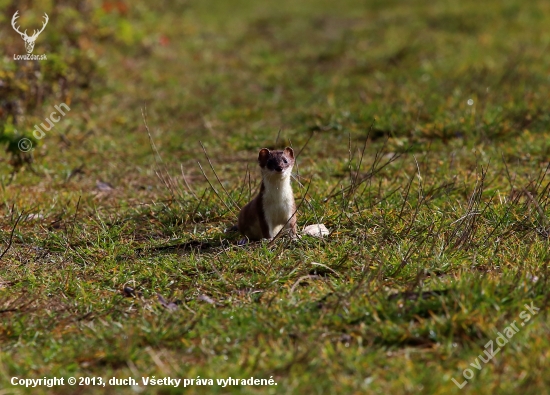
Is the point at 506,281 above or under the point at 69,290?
above

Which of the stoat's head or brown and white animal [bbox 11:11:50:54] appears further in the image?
brown and white animal [bbox 11:11:50:54]

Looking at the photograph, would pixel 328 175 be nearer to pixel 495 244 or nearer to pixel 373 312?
pixel 495 244

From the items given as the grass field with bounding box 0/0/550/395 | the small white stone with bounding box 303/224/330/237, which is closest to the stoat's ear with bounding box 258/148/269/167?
the grass field with bounding box 0/0/550/395

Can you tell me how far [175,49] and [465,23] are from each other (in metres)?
4.85

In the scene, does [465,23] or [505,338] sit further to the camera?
[465,23]

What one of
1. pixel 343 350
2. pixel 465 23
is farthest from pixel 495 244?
pixel 465 23

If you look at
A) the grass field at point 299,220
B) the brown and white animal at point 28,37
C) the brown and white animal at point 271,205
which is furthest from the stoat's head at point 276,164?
the brown and white animal at point 28,37

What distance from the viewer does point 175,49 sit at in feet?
42.2

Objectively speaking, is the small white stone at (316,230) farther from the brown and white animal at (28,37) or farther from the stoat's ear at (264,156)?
the brown and white animal at (28,37)

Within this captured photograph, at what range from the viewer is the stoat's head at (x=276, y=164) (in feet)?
16.8

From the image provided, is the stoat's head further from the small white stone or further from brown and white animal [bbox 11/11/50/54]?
brown and white animal [bbox 11/11/50/54]

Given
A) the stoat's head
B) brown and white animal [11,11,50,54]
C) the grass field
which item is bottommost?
the grass field

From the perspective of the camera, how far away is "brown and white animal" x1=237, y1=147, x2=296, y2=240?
16.9 feet

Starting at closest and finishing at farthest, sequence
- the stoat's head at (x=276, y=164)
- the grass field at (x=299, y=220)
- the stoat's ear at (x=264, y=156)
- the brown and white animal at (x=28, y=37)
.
Answer: the grass field at (x=299, y=220), the stoat's head at (x=276, y=164), the stoat's ear at (x=264, y=156), the brown and white animal at (x=28, y=37)
